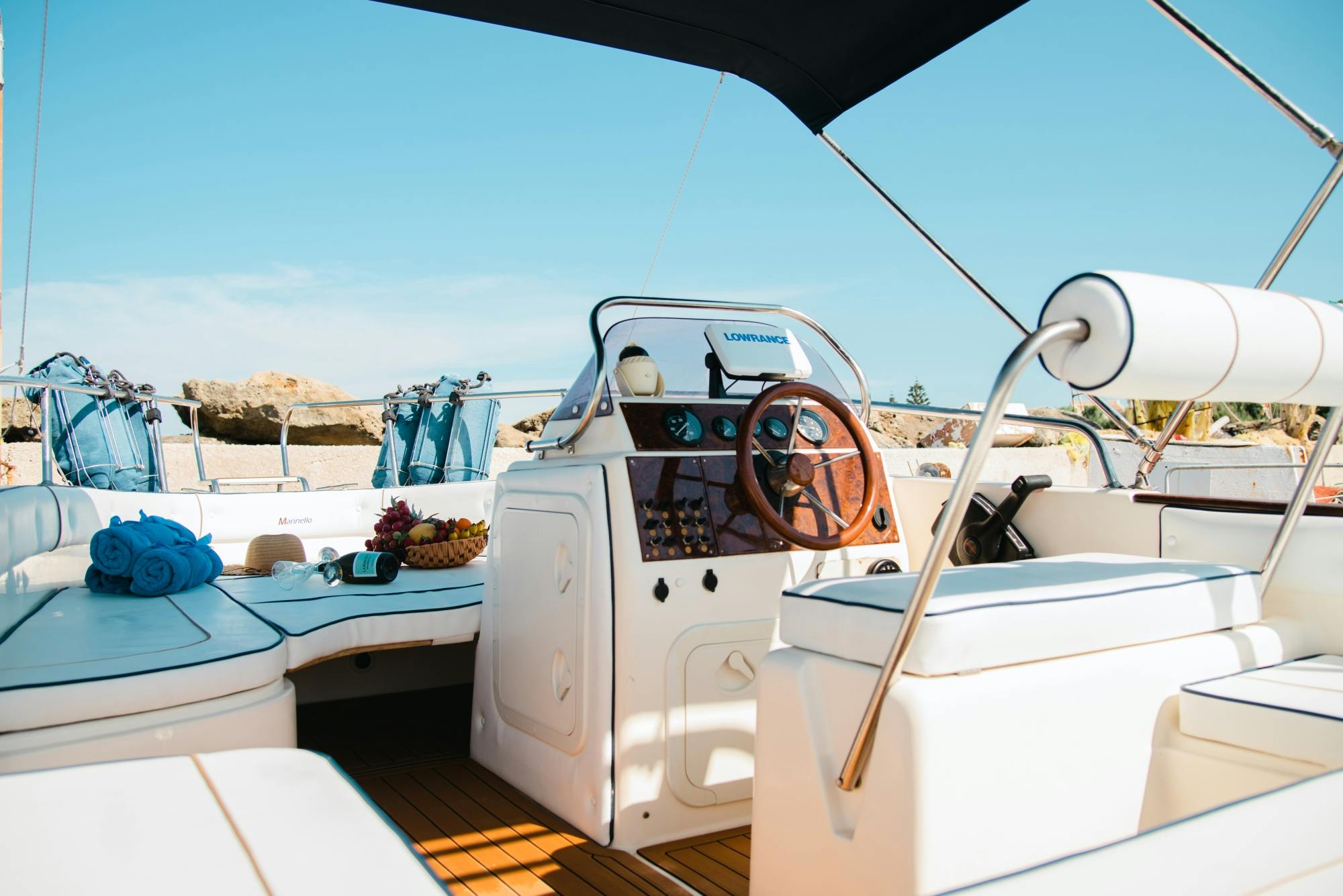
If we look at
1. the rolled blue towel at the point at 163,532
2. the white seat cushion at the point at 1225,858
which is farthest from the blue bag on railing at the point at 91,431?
the white seat cushion at the point at 1225,858

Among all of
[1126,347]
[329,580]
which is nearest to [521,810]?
[329,580]

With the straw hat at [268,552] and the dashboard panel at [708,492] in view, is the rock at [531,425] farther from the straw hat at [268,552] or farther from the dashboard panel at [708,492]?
Result: the dashboard panel at [708,492]

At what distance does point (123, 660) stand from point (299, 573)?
132 centimetres

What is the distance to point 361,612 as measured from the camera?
242 cm

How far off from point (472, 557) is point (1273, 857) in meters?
3.09

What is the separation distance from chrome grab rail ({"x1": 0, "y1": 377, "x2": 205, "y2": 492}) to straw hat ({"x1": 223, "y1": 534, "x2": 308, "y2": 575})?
2.55 feet

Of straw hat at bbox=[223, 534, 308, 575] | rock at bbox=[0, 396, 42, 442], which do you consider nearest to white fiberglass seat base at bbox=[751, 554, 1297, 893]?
straw hat at bbox=[223, 534, 308, 575]

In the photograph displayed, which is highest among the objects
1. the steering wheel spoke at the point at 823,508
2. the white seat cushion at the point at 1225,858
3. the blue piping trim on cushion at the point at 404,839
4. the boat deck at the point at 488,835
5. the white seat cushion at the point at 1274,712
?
the steering wheel spoke at the point at 823,508

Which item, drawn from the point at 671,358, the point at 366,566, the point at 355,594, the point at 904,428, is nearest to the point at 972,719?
the point at 671,358

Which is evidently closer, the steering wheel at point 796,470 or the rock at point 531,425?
the steering wheel at point 796,470

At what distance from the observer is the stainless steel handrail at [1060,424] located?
7.46 ft

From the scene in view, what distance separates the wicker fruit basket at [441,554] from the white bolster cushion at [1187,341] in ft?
9.03

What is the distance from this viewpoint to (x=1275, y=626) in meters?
1.59

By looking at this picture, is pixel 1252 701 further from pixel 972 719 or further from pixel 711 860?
pixel 711 860
